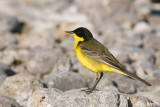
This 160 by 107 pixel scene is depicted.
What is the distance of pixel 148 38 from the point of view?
14672 mm

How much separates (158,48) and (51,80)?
6.63 meters

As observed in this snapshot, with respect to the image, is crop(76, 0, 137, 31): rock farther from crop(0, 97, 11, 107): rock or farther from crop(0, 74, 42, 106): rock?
crop(0, 97, 11, 107): rock

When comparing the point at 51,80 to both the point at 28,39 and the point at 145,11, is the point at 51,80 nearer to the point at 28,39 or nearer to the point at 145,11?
the point at 28,39

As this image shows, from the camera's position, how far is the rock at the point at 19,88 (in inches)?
322

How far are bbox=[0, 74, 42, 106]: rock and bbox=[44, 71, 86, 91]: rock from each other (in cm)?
55

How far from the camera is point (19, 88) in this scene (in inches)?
324

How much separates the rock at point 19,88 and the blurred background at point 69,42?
0.02m

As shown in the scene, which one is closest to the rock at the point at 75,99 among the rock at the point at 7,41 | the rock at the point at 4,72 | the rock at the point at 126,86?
the rock at the point at 126,86

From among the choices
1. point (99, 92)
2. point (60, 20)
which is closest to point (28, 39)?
point (60, 20)

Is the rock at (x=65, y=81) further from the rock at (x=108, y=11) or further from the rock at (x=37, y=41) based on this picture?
the rock at (x=108, y=11)

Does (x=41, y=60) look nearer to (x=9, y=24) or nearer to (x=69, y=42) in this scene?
(x=69, y=42)

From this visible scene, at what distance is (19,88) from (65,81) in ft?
4.09

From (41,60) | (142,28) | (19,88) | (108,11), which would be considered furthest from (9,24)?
(19,88)

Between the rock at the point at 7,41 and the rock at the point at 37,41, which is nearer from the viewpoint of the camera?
the rock at the point at 37,41
